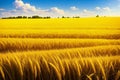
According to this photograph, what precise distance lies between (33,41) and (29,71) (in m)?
3.15

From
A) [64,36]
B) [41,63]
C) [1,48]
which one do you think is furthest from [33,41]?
[41,63]

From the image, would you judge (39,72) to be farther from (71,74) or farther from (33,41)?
(33,41)

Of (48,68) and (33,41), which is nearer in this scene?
(48,68)

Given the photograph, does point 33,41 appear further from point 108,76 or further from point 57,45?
point 108,76

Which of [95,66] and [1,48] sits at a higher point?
[95,66]

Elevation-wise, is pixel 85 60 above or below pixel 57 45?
above

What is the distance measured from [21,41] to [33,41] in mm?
284

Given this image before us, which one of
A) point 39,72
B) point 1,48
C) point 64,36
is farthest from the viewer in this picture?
point 64,36

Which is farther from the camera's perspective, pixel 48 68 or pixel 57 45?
pixel 57 45

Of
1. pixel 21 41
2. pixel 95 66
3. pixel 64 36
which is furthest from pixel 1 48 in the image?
pixel 95 66

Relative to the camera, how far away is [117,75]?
3004 mm

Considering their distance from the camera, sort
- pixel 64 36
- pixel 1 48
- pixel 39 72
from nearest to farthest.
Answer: pixel 39 72, pixel 1 48, pixel 64 36

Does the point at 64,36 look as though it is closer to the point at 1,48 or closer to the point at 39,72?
the point at 1,48

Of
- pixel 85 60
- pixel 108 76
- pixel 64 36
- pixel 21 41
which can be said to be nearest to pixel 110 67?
pixel 108 76
